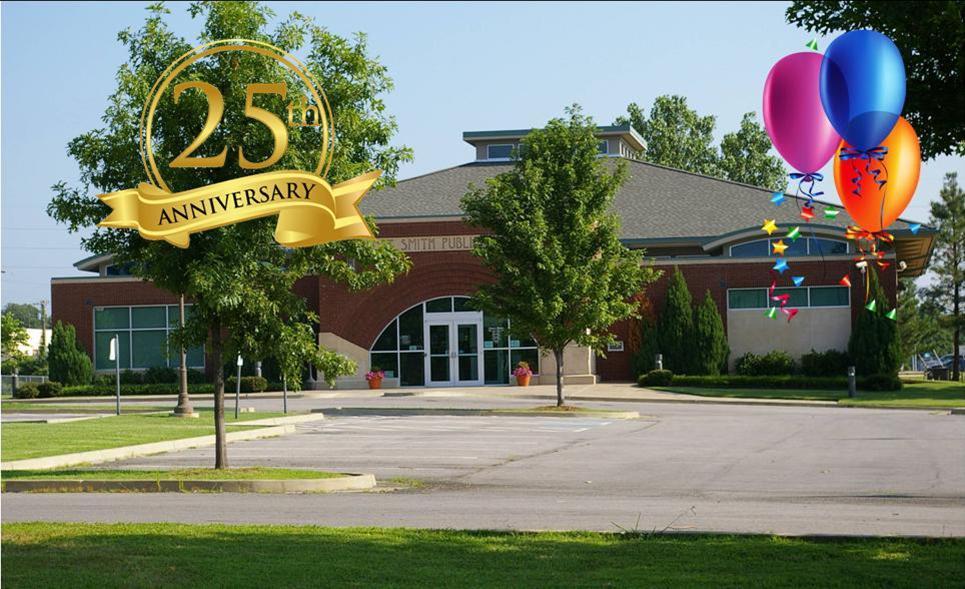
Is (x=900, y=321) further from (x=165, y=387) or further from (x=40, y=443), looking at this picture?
(x=40, y=443)

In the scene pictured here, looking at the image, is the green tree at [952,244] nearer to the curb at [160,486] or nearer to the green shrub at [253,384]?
the green shrub at [253,384]

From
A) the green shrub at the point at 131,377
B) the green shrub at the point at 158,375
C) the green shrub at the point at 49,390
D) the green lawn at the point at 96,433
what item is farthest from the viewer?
the green shrub at the point at 131,377

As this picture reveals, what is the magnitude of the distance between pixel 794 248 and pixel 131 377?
27.4 metres

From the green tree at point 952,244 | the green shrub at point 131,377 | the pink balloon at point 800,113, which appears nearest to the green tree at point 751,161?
the green tree at point 952,244

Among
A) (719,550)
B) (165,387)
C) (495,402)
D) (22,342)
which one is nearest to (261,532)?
(719,550)

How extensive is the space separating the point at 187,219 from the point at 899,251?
3697 centimetres

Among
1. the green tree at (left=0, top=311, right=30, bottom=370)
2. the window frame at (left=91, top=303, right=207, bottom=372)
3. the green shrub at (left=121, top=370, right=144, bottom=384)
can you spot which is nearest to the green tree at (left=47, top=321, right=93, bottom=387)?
the window frame at (left=91, top=303, right=207, bottom=372)

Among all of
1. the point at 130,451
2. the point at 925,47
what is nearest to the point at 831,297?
the point at 130,451

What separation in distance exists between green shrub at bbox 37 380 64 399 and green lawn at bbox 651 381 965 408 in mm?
22953

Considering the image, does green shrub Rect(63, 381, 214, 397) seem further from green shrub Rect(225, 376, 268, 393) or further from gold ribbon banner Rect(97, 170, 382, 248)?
gold ribbon banner Rect(97, 170, 382, 248)

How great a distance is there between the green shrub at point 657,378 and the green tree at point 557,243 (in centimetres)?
1003

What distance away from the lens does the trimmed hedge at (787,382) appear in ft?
143

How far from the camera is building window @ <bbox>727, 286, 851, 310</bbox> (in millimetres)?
47375

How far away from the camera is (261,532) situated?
467 inches
